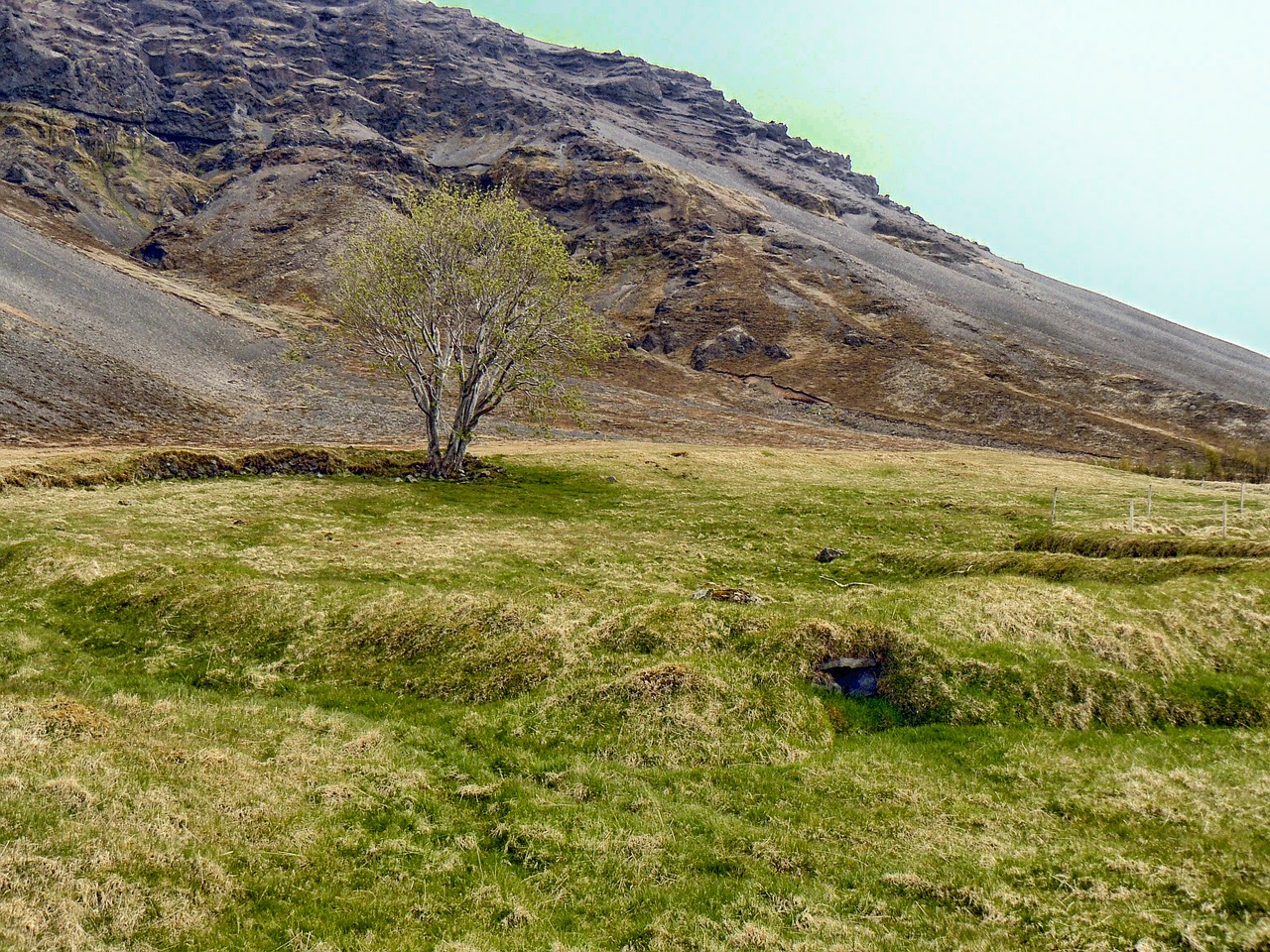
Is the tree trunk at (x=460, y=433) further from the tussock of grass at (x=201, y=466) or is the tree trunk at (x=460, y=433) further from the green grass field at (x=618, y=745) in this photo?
the green grass field at (x=618, y=745)

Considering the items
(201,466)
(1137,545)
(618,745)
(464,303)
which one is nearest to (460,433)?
(464,303)

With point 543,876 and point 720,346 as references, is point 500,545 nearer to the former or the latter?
point 543,876

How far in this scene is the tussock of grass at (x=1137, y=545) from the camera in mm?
24500

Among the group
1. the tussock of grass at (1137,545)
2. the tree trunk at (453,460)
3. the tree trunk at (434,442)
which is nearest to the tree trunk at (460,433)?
the tree trunk at (453,460)

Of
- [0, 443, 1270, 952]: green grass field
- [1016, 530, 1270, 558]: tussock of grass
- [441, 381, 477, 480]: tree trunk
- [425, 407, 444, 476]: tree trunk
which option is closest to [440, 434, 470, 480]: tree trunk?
[441, 381, 477, 480]: tree trunk

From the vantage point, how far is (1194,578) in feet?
70.5

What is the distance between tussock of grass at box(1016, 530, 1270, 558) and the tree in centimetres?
3252

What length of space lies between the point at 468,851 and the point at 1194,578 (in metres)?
23.8

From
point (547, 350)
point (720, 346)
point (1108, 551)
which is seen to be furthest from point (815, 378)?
point (1108, 551)

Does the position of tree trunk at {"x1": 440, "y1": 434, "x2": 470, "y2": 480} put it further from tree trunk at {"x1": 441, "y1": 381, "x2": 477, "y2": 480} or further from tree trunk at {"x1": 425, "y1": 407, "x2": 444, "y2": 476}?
tree trunk at {"x1": 425, "y1": 407, "x2": 444, "y2": 476}

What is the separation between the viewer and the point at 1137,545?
87.0 feet

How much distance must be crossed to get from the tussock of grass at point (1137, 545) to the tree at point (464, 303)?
107 feet

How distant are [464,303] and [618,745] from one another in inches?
1708

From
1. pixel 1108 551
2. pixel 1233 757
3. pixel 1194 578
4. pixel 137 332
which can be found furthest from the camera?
pixel 137 332
